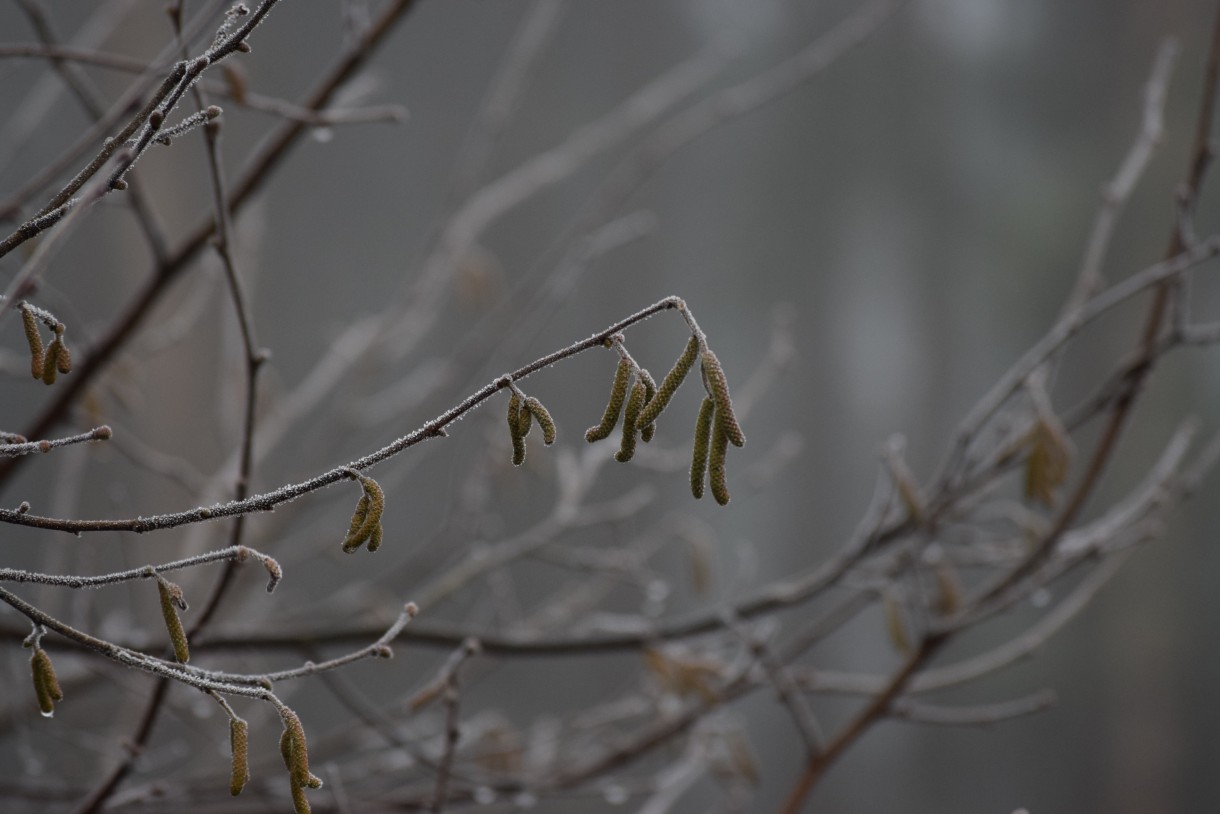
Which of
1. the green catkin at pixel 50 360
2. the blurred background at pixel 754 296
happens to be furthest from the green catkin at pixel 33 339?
the blurred background at pixel 754 296

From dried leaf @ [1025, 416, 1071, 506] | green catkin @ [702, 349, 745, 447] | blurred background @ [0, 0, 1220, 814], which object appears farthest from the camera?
blurred background @ [0, 0, 1220, 814]

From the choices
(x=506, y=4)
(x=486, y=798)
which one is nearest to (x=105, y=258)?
(x=506, y=4)

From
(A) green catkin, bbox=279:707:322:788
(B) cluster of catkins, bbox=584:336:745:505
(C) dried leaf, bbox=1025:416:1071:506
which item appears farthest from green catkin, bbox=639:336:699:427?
(C) dried leaf, bbox=1025:416:1071:506

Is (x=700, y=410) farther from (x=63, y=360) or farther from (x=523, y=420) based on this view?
(x=63, y=360)

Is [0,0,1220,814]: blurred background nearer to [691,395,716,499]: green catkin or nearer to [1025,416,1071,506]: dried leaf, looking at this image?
[1025,416,1071,506]: dried leaf

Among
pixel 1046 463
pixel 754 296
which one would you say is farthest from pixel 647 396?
pixel 754 296

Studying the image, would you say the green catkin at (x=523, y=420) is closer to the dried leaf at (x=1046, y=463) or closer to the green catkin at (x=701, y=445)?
the green catkin at (x=701, y=445)
